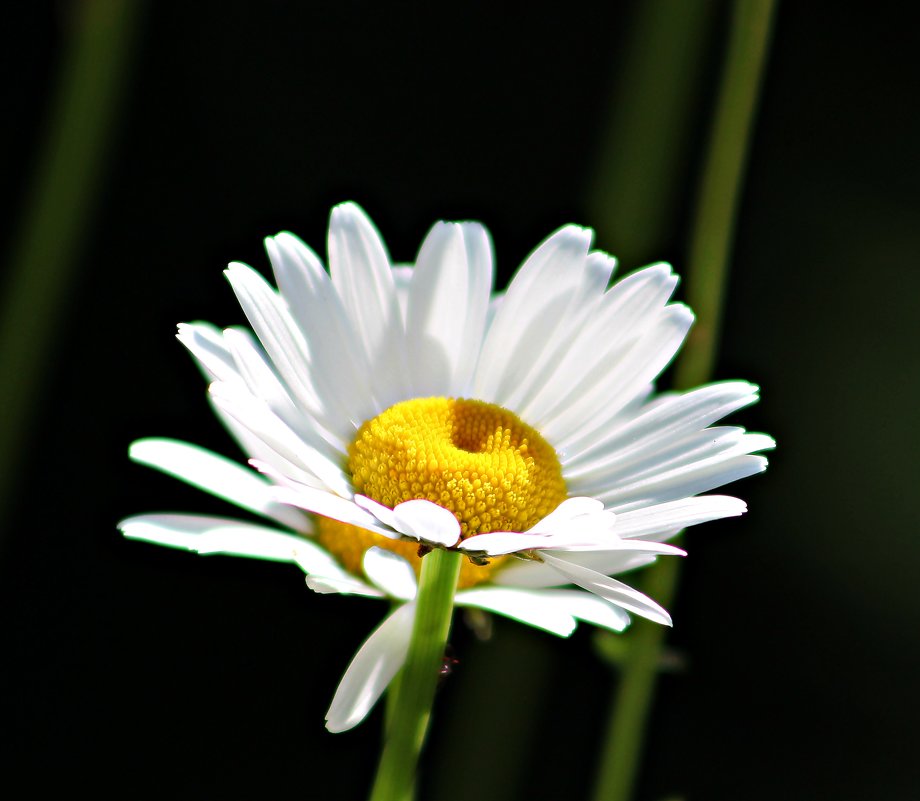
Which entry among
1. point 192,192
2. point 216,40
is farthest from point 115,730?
point 216,40

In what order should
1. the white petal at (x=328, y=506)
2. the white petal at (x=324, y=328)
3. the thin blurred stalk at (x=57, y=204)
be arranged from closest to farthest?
1. the white petal at (x=328, y=506)
2. the white petal at (x=324, y=328)
3. the thin blurred stalk at (x=57, y=204)

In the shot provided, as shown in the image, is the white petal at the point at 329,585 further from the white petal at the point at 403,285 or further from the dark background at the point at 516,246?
the dark background at the point at 516,246

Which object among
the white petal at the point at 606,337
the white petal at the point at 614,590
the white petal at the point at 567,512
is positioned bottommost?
the white petal at the point at 614,590

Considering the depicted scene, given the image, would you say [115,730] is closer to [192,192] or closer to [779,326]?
[192,192]

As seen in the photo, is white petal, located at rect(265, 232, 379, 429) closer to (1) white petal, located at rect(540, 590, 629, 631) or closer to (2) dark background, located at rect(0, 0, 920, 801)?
(1) white petal, located at rect(540, 590, 629, 631)

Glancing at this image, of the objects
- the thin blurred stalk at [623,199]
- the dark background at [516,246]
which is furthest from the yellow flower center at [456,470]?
the dark background at [516,246]
